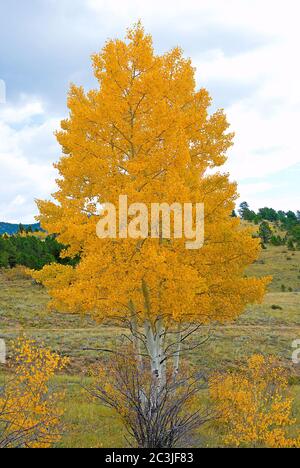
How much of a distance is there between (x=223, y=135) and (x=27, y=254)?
3260 centimetres

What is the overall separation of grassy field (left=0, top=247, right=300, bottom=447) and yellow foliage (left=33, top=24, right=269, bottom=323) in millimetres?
2612

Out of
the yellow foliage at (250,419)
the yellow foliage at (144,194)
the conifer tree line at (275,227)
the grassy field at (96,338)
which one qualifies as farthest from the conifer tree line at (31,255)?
the conifer tree line at (275,227)

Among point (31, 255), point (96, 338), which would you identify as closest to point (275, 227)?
point (31, 255)

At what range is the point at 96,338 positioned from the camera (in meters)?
20.4

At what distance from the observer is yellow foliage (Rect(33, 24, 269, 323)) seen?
8.86m

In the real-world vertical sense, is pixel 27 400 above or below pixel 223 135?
below

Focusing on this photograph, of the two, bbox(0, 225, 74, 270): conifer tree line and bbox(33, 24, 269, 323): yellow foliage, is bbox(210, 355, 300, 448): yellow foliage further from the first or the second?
bbox(0, 225, 74, 270): conifer tree line

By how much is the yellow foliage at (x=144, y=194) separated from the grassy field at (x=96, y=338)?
2612mm

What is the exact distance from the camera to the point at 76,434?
8.98m

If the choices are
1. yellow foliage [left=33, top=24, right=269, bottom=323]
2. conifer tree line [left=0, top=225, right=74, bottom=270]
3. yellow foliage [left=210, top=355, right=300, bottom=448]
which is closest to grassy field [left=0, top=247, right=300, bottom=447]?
yellow foliage [left=210, top=355, right=300, bottom=448]

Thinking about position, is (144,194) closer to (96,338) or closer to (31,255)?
(96,338)
